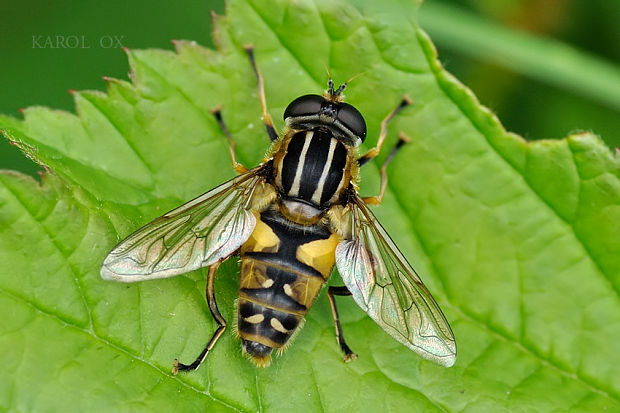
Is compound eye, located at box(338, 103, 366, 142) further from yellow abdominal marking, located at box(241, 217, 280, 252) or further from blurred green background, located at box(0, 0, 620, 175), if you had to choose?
blurred green background, located at box(0, 0, 620, 175)

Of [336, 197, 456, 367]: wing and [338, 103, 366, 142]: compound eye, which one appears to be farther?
[338, 103, 366, 142]: compound eye

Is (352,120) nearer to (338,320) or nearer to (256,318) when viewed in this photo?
(338,320)

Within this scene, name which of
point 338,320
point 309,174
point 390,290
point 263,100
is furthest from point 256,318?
point 263,100

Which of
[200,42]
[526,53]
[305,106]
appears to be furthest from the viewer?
[200,42]

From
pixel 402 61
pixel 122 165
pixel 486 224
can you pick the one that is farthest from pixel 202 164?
pixel 486 224

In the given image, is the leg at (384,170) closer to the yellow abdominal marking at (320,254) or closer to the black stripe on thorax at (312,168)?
the black stripe on thorax at (312,168)

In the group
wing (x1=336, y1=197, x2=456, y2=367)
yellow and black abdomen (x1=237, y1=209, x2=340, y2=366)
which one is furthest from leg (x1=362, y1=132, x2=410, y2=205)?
yellow and black abdomen (x1=237, y1=209, x2=340, y2=366)

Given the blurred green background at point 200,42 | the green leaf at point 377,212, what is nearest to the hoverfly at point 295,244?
the green leaf at point 377,212
